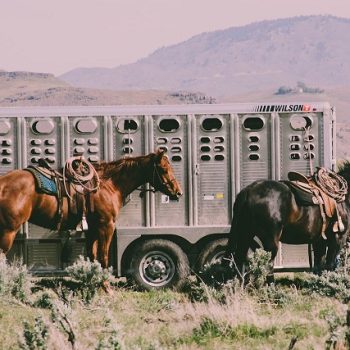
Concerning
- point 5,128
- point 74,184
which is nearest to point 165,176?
point 74,184

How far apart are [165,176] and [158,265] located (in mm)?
1558

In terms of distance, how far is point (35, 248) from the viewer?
45.4ft

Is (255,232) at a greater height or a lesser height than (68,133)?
lesser

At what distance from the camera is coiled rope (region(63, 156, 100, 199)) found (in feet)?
43.4

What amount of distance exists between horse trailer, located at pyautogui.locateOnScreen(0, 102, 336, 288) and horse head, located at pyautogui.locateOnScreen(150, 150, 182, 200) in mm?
449

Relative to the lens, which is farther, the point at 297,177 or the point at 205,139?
the point at 205,139

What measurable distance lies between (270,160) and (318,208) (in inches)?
57.6

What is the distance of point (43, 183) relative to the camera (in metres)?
12.9

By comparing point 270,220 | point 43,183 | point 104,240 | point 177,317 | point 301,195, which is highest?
point 43,183

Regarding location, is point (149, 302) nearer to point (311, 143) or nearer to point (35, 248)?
point (35, 248)

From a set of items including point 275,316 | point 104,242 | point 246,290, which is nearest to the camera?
point 275,316

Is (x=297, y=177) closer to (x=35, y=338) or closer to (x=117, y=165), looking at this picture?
(x=117, y=165)

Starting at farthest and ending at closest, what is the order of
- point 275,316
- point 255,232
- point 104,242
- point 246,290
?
point 104,242
point 255,232
point 246,290
point 275,316

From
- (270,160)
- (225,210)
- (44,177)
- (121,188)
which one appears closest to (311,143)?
(270,160)
